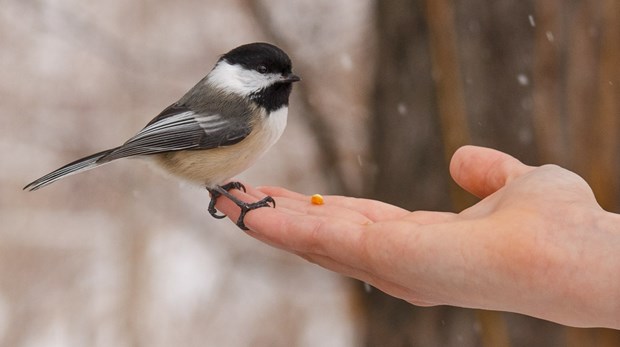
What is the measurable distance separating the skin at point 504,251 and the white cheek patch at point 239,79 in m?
0.52

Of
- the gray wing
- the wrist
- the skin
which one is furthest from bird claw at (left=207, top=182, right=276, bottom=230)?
the wrist

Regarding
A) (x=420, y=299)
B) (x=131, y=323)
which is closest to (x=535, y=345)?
(x=420, y=299)

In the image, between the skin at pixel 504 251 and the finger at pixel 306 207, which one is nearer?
the skin at pixel 504 251

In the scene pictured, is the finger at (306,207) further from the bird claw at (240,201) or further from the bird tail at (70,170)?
the bird tail at (70,170)

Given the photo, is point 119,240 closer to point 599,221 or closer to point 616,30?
point 616,30

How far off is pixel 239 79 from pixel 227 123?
4.7 inches

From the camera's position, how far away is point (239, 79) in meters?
2.15

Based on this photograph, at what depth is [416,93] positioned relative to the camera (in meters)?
2.75

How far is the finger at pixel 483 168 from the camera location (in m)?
1.80

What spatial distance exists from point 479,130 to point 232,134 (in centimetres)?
89

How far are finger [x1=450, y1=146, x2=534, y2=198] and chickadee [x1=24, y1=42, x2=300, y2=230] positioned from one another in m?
0.51

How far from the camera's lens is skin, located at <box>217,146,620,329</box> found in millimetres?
1435

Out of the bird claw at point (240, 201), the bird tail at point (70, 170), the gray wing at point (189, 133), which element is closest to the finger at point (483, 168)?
the bird claw at point (240, 201)

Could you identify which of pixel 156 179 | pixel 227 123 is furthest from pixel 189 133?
pixel 156 179
